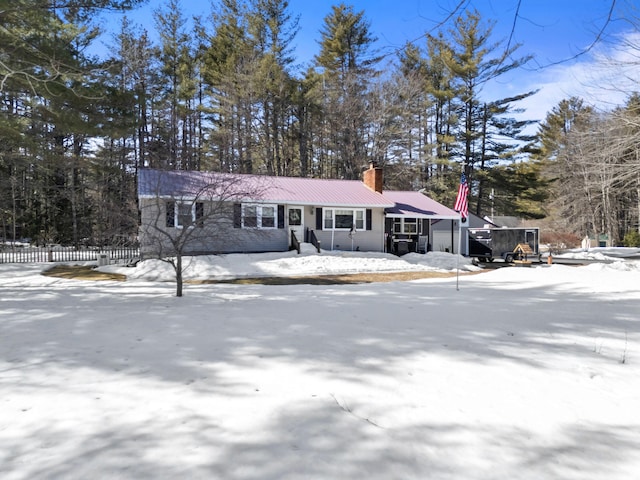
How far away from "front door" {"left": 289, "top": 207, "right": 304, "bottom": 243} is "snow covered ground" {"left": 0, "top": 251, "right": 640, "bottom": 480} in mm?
12951

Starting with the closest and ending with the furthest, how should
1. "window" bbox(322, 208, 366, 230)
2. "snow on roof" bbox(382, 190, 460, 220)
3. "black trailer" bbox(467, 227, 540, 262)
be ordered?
"window" bbox(322, 208, 366, 230) → "snow on roof" bbox(382, 190, 460, 220) → "black trailer" bbox(467, 227, 540, 262)

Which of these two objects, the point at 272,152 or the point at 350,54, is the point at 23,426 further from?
the point at 350,54

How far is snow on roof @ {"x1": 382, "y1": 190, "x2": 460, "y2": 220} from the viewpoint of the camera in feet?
73.0

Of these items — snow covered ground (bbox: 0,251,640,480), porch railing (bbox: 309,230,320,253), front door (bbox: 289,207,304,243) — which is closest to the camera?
snow covered ground (bbox: 0,251,640,480)

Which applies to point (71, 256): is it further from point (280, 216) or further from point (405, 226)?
point (405, 226)

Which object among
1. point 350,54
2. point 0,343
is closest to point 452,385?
point 0,343

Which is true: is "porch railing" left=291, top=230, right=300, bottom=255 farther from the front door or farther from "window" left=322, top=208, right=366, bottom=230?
"window" left=322, top=208, right=366, bottom=230

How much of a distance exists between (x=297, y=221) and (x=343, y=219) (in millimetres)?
2605

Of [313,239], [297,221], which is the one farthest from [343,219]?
[297,221]

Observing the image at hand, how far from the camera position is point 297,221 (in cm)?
2050

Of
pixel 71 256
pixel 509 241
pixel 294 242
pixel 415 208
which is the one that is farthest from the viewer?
pixel 509 241

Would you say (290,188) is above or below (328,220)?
above

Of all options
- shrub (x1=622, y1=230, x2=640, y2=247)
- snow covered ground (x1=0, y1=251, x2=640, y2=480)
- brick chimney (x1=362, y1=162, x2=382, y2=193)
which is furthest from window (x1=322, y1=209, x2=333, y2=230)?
shrub (x1=622, y1=230, x2=640, y2=247)

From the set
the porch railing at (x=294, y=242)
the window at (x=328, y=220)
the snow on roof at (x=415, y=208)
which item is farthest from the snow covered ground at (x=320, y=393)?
the snow on roof at (x=415, y=208)
